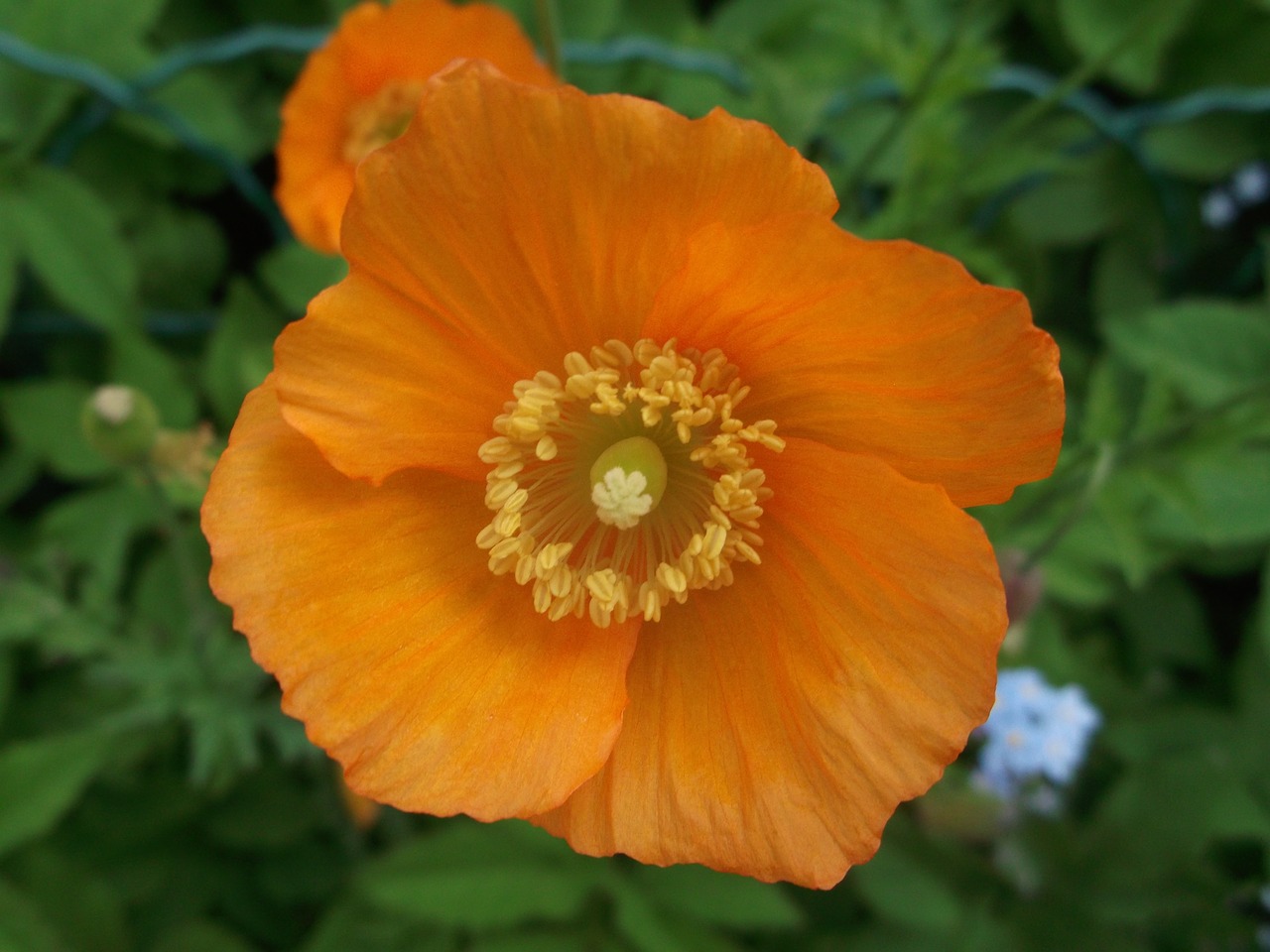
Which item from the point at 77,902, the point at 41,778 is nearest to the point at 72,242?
the point at 41,778

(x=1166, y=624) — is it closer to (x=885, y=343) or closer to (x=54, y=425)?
(x=885, y=343)

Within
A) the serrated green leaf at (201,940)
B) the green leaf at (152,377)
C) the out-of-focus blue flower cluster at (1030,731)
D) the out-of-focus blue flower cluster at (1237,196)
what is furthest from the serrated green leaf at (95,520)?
the out-of-focus blue flower cluster at (1237,196)

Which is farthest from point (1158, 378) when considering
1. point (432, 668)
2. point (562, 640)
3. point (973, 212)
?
point (432, 668)

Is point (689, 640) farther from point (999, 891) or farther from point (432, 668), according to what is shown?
point (999, 891)

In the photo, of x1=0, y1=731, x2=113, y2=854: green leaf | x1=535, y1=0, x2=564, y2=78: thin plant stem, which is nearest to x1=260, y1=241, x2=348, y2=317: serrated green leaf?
x1=535, y1=0, x2=564, y2=78: thin plant stem

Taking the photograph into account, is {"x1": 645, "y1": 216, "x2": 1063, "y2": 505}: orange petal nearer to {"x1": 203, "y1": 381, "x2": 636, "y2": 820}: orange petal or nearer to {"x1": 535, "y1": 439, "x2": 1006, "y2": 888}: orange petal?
{"x1": 535, "y1": 439, "x2": 1006, "y2": 888}: orange petal

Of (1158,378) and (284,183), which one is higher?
(1158,378)
